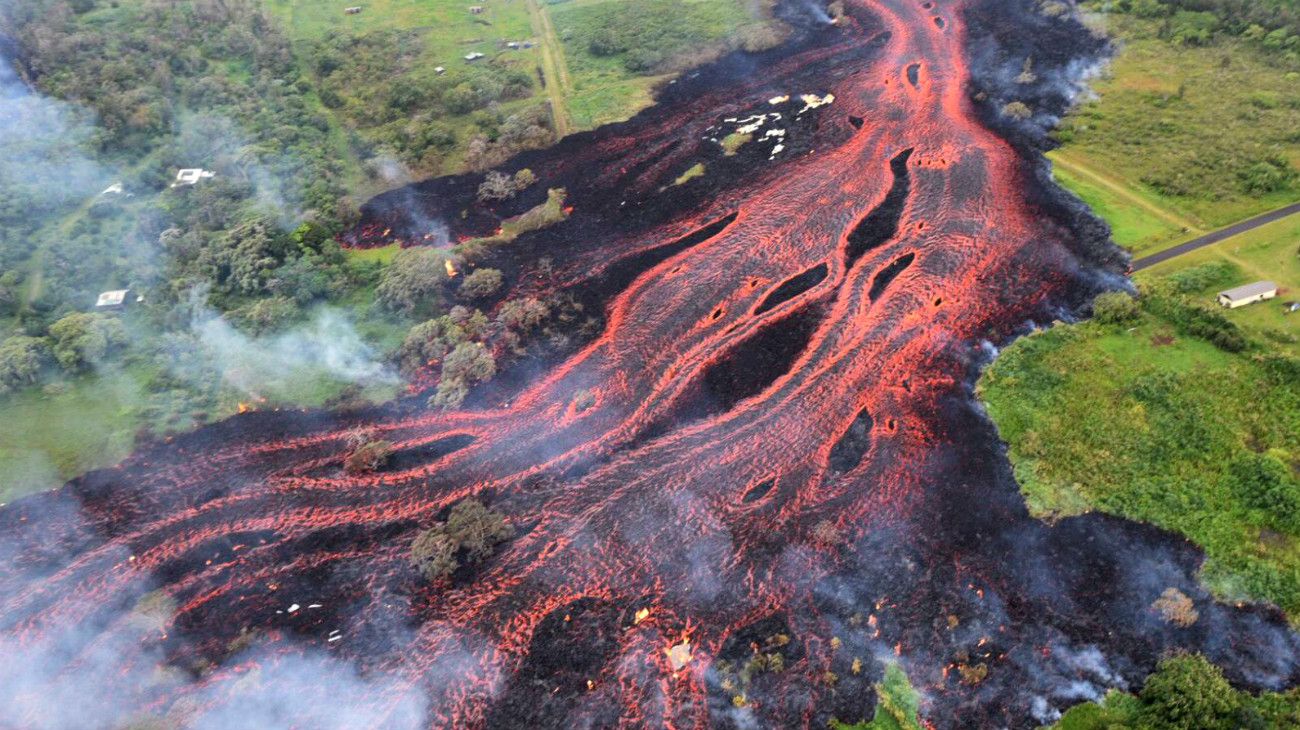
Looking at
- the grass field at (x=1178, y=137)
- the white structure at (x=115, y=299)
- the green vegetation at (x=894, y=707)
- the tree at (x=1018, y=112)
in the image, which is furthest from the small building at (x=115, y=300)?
the tree at (x=1018, y=112)

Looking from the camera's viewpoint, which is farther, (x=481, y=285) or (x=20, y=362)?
(x=481, y=285)

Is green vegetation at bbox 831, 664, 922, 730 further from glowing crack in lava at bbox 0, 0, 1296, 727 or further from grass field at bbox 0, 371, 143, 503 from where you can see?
grass field at bbox 0, 371, 143, 503

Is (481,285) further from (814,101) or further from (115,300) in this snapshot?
(814,101)

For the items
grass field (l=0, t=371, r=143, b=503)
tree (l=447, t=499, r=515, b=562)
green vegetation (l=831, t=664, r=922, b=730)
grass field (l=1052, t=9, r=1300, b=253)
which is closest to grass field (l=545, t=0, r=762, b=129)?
grass field (l=1052, t=9, r=1300, b=253)

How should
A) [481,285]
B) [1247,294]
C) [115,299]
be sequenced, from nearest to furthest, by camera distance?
[1247,294] → [481,285] → [115,299]

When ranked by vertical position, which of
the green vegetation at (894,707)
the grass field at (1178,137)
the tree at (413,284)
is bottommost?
the green vegetation at (894,707)

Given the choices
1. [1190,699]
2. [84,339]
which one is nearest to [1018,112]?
[1190,699]

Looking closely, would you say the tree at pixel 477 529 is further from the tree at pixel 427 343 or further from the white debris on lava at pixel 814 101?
the white debris on lava at pixel 814 101
